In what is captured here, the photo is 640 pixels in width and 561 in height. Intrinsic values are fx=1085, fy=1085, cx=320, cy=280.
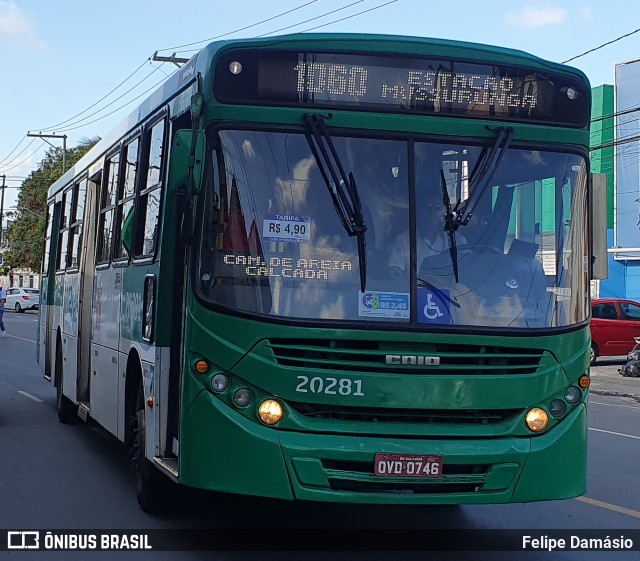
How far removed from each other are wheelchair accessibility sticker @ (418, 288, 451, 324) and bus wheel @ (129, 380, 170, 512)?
98.6 inches

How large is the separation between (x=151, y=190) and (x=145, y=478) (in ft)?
7.03

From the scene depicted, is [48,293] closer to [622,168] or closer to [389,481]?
[389,481]

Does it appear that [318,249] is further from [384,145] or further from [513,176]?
[513,176]

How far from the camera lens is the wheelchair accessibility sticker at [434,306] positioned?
6.47m

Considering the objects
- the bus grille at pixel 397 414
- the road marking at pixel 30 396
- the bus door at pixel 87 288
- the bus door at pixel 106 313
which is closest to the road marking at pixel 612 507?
the bus grille at pixel 397 414

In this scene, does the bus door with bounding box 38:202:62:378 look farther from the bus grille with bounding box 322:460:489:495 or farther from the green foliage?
the green foliage

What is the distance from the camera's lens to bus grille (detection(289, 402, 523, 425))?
6.33 m

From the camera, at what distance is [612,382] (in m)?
22.2

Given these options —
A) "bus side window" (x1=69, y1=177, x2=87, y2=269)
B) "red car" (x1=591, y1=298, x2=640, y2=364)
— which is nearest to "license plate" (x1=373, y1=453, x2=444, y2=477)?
"bus side window" (x1=69, y1=177, x2=87, y2=269)

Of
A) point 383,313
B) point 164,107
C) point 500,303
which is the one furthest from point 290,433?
point 164,107

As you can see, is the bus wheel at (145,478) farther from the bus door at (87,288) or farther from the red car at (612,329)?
the red car at (612,329)

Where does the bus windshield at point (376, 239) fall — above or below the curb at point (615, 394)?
above

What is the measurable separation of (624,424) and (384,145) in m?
9.63

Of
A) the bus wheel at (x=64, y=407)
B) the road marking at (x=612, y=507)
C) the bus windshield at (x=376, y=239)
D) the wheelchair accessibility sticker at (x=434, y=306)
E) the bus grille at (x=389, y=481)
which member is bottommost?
the road marking at (x=612, y=507)
